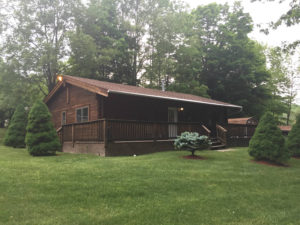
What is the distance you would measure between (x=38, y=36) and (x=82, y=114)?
1539 centimetres

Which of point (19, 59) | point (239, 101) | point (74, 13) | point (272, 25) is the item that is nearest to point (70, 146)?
point (272, 25)

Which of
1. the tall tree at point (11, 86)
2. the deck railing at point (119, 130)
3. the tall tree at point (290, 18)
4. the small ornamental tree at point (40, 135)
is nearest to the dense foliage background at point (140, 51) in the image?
the tall tree at point (11, 86)

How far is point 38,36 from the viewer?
2531 cm

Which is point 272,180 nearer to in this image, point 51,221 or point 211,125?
point 51,221

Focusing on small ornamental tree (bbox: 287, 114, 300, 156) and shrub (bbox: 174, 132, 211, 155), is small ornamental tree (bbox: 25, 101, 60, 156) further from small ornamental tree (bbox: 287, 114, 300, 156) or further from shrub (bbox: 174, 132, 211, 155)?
small ornamental tree (bbox: 287, 114, 300, 156)

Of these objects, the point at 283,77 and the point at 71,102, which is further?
the point at 283,77

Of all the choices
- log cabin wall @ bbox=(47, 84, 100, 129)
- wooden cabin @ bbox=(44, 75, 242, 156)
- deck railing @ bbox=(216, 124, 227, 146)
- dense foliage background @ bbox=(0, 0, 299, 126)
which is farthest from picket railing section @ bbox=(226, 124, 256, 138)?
dense foliage background @ bbox=(0, 0, 299, 126)

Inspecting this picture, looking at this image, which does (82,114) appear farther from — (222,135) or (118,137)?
(222,135)

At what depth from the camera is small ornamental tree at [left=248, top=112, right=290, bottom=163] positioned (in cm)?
916

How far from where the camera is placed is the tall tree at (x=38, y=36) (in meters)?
22.8

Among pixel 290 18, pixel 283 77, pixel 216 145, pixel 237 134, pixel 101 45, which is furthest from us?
pixel 283 77

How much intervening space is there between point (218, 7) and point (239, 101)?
1446 centimetres

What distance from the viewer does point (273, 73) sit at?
37.0m

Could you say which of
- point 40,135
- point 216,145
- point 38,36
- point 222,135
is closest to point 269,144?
point 216,145
